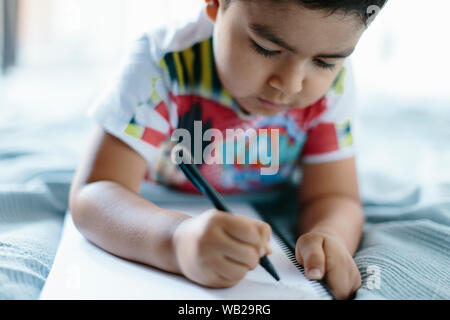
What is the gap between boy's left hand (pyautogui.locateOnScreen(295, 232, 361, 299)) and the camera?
0.38 metres

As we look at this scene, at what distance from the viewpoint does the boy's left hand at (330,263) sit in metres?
0.38

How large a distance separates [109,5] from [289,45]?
135cm

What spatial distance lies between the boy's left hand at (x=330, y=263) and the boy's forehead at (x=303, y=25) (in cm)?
15

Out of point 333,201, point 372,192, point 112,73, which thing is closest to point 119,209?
point 333,201

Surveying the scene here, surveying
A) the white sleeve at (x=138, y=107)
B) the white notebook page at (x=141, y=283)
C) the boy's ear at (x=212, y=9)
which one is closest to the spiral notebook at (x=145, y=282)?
the white notebook page at (x=141, y=283)

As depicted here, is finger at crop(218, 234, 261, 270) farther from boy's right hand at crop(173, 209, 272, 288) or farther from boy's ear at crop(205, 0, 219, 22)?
boy's ear at crop(205, 0, 219, 22)

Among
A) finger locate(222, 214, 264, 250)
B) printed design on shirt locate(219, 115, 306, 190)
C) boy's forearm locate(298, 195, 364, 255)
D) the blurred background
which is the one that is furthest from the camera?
the blurred background

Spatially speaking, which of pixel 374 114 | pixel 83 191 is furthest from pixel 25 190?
pixel 374 114

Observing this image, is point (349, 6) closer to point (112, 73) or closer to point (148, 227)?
point (148, 227)

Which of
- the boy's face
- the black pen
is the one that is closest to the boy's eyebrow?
the boy's face

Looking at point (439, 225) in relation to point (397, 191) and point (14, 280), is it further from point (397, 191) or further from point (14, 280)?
point (14, 280)

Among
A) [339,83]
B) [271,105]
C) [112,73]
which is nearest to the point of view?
[271,105]

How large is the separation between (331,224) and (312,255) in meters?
0.10

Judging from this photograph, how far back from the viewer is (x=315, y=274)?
380mm
